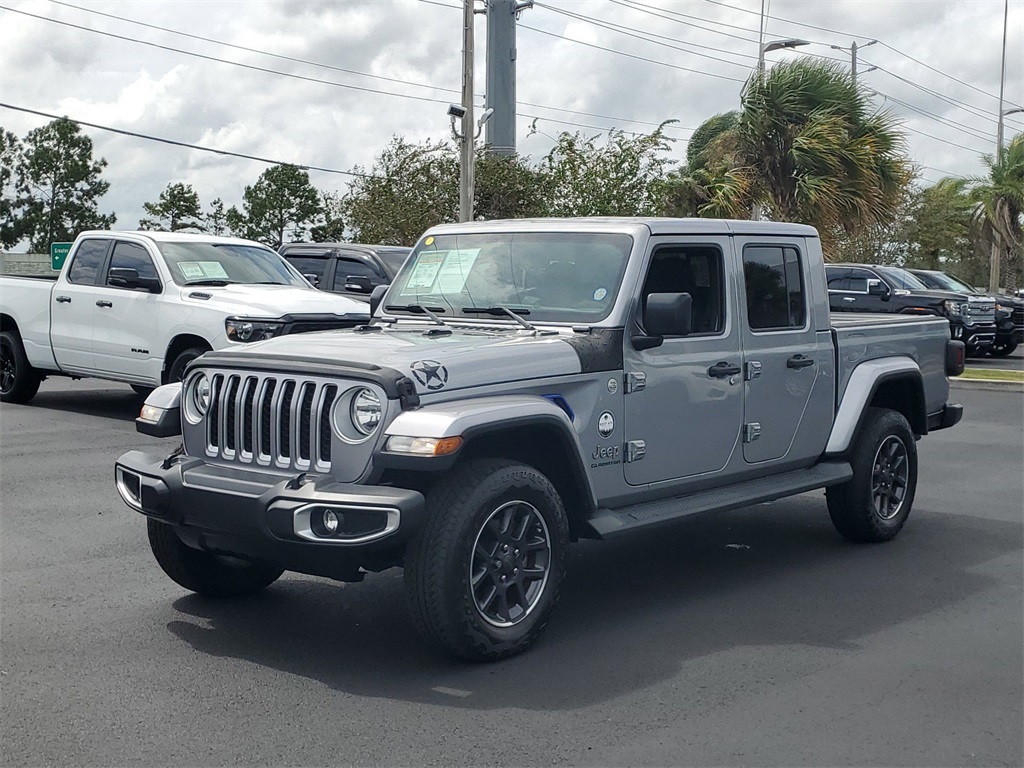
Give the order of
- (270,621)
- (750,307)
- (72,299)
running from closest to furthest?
(270,621)
(750,307)
(72,299)

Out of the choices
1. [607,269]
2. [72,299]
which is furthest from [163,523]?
[72,299]

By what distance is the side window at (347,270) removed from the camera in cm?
1605

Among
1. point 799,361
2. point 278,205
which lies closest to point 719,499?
point 799,361

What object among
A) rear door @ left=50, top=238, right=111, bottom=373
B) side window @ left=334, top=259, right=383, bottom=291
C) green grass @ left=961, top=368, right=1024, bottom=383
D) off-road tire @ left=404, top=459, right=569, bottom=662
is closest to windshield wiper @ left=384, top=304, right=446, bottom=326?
off-road tire @ left=404, top=459, right=569, bottom=662

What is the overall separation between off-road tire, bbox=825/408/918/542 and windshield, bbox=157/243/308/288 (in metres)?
7.32

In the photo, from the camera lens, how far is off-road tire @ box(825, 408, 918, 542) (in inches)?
301

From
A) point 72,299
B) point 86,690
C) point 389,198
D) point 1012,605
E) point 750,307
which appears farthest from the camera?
point 389,198

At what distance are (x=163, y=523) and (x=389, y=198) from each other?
90.3ft

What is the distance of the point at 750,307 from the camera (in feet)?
22.8

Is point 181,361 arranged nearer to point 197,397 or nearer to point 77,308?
point 77,308

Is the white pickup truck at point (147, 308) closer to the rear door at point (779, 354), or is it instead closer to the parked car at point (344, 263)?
the parked car at point (344, 263)

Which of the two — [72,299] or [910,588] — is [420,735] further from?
[72,299]

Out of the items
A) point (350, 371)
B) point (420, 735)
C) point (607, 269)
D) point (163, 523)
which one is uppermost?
point (607, 269)

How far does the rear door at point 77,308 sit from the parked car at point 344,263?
3.11 m
